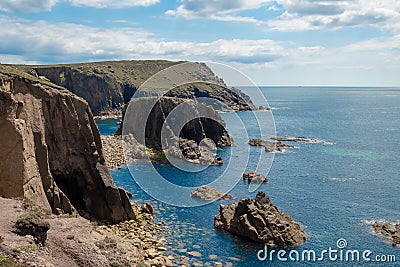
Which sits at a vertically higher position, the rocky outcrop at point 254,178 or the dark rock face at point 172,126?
the dark rock face at point 172,126

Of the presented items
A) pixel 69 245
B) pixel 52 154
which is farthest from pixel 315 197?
pixel 69 245

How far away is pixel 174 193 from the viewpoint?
67.9m

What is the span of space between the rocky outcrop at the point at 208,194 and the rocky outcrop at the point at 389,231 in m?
21.9

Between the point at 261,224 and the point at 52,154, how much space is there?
25795mm

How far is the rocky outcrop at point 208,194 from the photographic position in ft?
214

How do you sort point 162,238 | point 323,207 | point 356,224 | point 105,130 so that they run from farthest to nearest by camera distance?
point 105,130, point 323,207, point 356,224, point 162,238

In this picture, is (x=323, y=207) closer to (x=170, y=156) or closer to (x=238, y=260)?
(x=238, y=260)

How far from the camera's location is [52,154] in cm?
4662

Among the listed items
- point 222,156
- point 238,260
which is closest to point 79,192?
point 238,260

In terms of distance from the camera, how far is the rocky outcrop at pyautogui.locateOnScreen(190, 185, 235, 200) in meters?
65.4

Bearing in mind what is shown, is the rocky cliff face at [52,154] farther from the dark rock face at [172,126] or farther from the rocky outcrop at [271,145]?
the rocky outcrop at [271,145]

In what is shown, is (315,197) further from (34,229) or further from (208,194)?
(34,229)

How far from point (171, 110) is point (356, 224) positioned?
6636 centimetres

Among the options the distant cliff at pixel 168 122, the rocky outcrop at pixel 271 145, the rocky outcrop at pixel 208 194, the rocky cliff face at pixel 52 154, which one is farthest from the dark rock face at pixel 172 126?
the rocky cliff face at pixel 52 154
